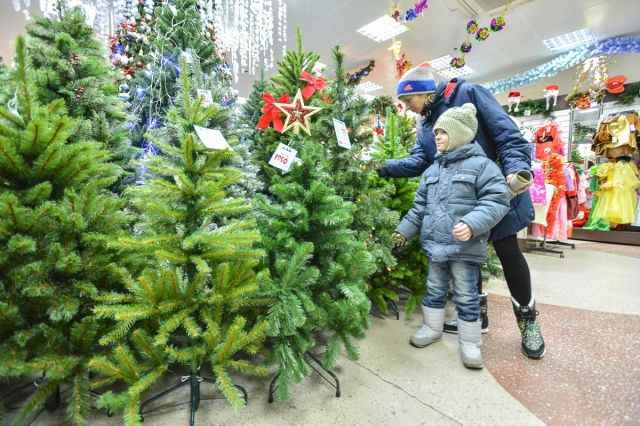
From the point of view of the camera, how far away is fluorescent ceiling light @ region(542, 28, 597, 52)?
6.47 meters

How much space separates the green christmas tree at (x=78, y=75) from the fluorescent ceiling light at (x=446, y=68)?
7.89 m

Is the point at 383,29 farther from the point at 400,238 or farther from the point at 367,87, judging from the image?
the point at 400,238

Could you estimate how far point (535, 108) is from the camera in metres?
8.38

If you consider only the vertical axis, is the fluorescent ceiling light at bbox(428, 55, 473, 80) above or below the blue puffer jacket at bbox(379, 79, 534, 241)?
above

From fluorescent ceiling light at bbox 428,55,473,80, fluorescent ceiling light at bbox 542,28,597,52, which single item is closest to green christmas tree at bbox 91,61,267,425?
fluorescent ceiling light at bbox 428,55,473,80

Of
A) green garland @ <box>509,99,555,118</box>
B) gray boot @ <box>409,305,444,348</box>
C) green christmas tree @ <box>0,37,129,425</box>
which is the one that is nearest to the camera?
green christmas tree @ <box>0,37,129,425</box>

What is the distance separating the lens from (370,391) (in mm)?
1390

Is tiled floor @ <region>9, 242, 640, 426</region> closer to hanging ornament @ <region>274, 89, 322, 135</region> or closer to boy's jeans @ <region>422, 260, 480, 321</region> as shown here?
boy's jeans @ <region>422, 260, 480, 321</region>

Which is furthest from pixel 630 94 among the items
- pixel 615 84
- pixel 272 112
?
pixel 272 112

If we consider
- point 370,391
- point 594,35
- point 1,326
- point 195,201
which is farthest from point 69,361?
point 594,35

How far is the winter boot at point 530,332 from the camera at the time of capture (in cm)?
170

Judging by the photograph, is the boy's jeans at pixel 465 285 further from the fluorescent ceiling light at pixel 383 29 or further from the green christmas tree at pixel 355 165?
the fluorescent ceiling light at pixel 383 29

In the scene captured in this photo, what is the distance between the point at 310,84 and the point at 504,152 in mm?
1378

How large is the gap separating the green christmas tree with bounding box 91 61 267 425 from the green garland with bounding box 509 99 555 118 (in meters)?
9.35
